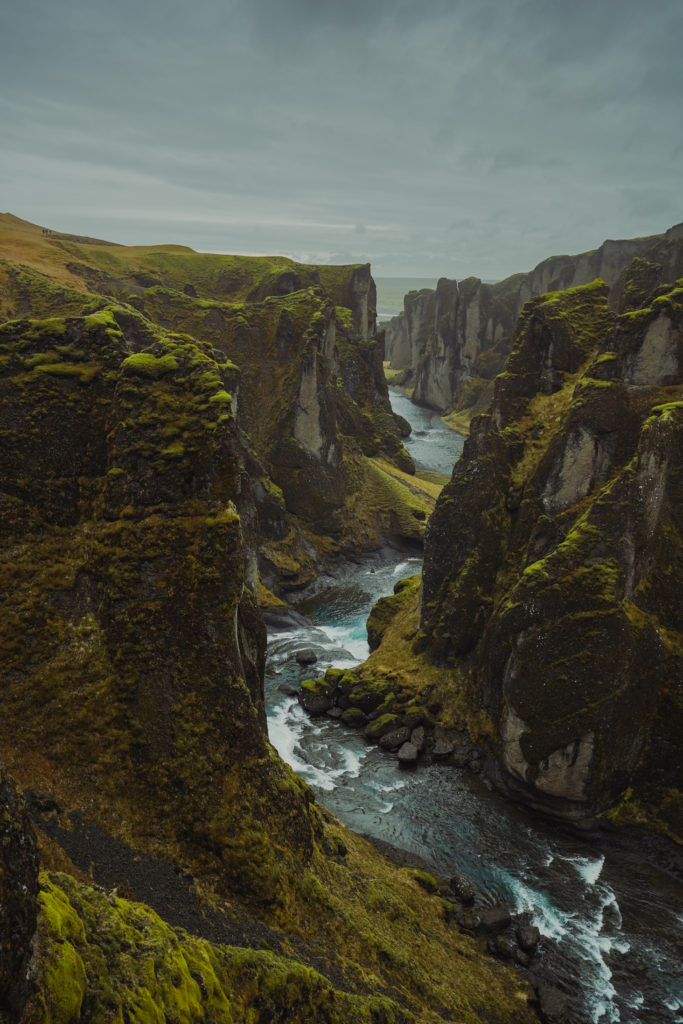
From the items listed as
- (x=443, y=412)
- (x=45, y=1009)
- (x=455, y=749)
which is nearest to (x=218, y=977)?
(x=45, y=1009)

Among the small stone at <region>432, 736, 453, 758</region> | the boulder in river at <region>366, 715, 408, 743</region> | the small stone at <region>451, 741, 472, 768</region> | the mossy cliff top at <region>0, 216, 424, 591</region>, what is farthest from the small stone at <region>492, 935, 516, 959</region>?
the mossy cliff top at <region>0, 216, 424, 591</region>

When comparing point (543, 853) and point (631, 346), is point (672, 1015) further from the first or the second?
point (631, 346)

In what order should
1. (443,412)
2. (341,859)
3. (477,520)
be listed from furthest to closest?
1. (443,412)
2. (477,520)
3. (341,859)

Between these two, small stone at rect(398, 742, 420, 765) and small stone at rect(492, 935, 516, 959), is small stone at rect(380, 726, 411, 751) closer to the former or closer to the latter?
small stone at rect(398, 742, 420, 765)

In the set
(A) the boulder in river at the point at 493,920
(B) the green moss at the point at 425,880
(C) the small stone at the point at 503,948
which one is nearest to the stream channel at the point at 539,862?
(C) the small stone at the point at 503,948

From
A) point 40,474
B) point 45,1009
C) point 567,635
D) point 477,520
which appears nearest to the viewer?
point 45,1009

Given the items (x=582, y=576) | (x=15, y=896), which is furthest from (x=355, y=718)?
(x=15, y=896)

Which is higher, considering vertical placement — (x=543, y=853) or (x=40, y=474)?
(x=40, y=474)
